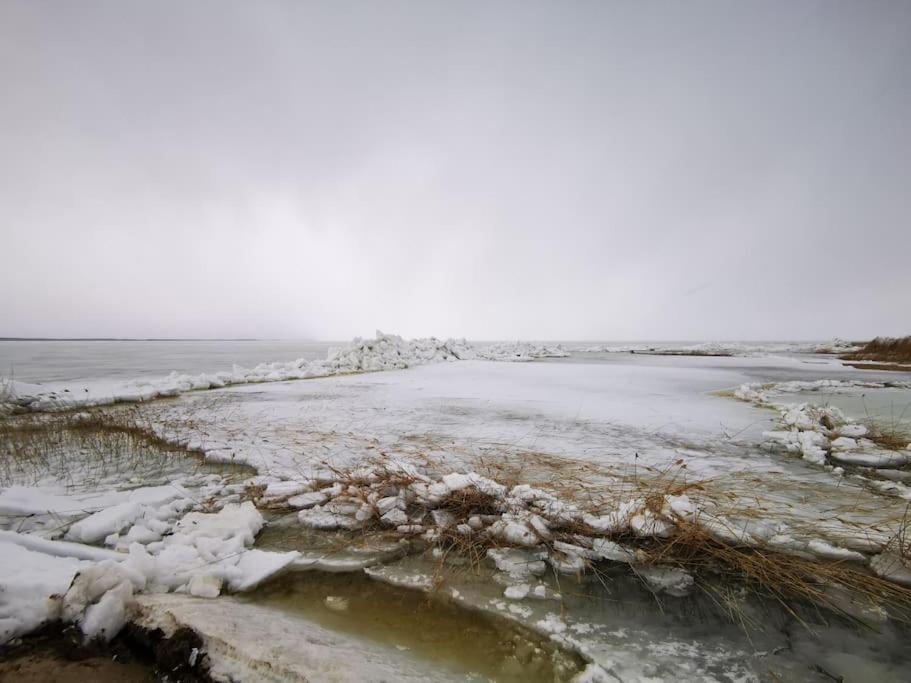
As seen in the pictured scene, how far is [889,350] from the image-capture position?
1465 cm

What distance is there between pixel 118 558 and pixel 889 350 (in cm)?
2348

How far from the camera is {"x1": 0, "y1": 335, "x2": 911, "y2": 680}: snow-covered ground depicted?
110 centimetres

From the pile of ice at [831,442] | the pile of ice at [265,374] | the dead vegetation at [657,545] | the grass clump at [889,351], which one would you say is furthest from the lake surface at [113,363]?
the grass clump at [889,351]

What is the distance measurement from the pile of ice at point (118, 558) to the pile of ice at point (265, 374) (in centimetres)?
467

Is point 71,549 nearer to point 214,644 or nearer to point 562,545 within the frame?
point 214,644

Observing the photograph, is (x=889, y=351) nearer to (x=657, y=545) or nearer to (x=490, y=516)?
(x=657, y=545)

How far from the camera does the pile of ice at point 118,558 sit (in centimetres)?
102

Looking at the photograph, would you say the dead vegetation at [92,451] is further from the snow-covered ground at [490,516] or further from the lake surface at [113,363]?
the lake surface at [113,363]

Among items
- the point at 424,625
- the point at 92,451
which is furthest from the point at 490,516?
the point at 92,451

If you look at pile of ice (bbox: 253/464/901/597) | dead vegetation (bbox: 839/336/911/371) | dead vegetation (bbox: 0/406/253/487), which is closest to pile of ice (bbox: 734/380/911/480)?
pile of ice (bbox: 253/464/901/597)

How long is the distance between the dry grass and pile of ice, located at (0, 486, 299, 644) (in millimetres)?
19816

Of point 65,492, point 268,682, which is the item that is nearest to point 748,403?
point 268,682

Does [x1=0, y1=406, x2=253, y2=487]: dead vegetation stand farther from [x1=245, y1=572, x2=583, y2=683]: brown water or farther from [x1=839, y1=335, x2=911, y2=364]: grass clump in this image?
[x1=839, y1=335, x2=911, y2=364]: grass clump

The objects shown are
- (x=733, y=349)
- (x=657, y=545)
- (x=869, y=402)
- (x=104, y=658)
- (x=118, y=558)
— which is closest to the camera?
(x=104, y=658)
